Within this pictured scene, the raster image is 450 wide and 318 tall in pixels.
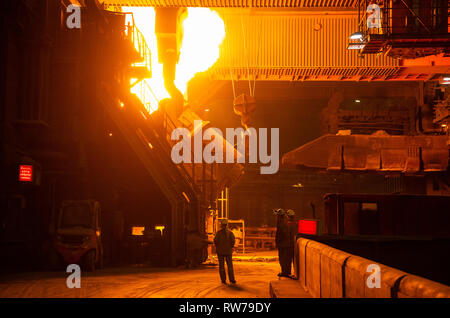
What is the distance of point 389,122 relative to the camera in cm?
2989

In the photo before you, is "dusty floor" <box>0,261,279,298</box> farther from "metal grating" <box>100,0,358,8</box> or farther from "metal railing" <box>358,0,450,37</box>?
"metal grating" <box>100,0,358,8</box>

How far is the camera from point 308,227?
1423 cm

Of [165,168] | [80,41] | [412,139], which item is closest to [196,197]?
[165,168]

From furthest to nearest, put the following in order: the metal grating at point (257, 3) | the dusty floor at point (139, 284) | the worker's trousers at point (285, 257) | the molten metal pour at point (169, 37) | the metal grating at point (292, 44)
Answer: the metal grating at point (292, 44), the molten metal pour at point (169, 37), the metal grating at point (257, 3), the worker's trousers at point (285, 257), the dusty floor at point (139, 284)

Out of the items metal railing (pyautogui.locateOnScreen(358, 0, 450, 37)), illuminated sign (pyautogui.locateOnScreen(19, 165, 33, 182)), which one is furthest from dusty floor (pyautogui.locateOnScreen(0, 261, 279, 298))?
metal railing (pyautogui.locateOnScreen(358, 0, 450, 37))

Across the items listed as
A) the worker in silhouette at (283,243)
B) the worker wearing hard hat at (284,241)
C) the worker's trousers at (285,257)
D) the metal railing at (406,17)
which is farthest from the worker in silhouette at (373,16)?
the worker's trousers at (285,257)

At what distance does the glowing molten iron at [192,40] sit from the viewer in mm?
25219

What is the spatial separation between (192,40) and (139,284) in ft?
50.4

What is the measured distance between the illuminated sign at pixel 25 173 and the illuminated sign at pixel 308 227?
28.6 ft

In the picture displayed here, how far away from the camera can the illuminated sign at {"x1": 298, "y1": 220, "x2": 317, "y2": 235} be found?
13969mm

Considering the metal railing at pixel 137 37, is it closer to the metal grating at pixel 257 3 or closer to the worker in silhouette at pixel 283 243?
the metal grating at pixel 257 3

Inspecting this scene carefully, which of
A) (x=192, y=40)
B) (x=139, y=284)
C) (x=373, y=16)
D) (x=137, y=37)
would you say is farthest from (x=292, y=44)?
(x=139, y=284)

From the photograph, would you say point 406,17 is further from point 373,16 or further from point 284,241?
point 284,241
